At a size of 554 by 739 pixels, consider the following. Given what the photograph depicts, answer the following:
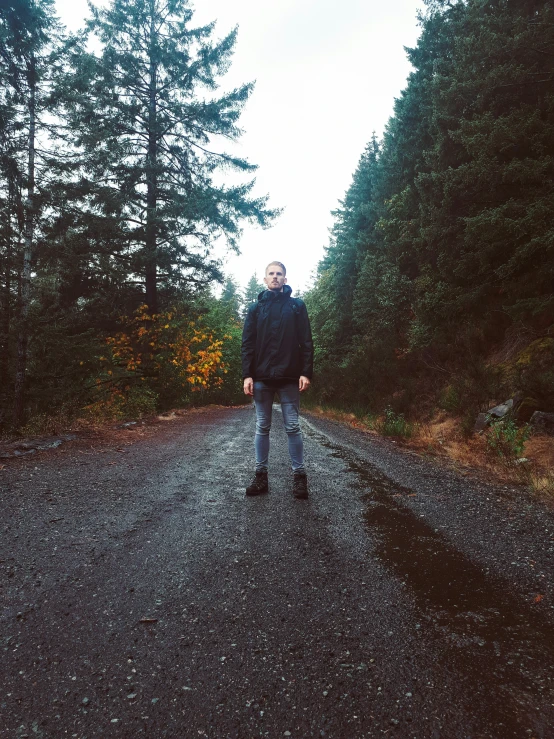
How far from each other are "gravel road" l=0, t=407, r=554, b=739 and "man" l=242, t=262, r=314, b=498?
1.82 feet

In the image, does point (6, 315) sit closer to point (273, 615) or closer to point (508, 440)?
point (273, 615)

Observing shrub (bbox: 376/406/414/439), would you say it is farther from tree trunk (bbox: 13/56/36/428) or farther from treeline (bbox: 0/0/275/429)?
tree trunk (bbox: 13/56/36/428)


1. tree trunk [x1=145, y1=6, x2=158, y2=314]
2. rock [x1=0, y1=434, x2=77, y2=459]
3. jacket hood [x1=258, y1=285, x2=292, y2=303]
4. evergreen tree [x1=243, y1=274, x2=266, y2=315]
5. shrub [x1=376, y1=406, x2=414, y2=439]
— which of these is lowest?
shrub [x1=376, y1=406, x2=414, y2=439]

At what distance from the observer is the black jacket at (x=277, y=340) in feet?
13.5

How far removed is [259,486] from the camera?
13.4 feet

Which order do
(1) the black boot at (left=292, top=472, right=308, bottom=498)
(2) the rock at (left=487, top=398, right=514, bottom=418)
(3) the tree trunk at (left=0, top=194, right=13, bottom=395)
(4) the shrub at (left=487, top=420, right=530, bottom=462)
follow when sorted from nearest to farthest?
1. (1) the black boot at (left=292, top=472, right=308, bottom=498)
2. (4) the shrub at (left=487, top=420, right=530, bottom=462)
3. (2) the rock at (left=487, top=398, right=514, bottom=418)
4. (3) the tree trunk at (left=0, top=194, right=13, bottom=395)

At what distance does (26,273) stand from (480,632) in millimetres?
13483

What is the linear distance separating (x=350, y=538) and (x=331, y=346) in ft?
82.5

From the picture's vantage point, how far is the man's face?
424cm

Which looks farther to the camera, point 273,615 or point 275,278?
point 275,278

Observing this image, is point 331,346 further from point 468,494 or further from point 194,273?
point 468,494

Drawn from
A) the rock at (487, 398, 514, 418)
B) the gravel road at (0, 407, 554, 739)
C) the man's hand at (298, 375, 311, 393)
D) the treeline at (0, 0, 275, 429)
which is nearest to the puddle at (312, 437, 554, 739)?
the gravel road at (0, 407, 554, 739)

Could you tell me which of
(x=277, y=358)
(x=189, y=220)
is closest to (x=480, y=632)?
(x=277, y=358)

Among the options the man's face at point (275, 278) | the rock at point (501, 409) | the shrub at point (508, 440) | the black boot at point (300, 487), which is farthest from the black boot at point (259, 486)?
the rock at point (501, 409)
